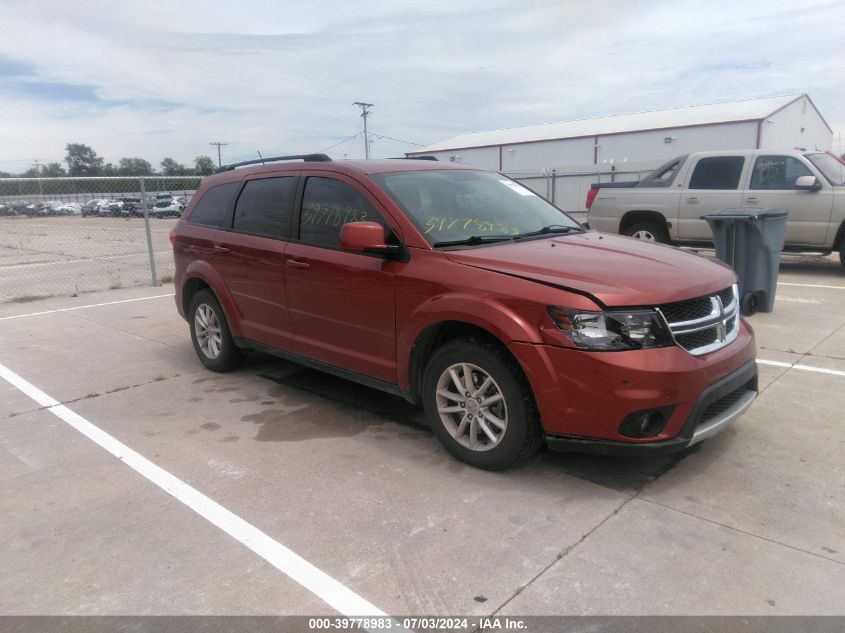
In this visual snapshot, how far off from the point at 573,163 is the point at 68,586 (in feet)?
126

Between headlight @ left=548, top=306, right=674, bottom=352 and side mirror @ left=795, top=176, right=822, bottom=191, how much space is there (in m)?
7.78

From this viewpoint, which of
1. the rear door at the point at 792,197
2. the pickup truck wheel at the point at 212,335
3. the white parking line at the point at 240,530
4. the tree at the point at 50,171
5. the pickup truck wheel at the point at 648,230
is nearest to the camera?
the white parking line at the point at 240,530

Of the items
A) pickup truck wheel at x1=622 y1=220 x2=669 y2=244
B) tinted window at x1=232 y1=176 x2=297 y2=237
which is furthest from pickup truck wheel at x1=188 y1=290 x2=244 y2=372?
pickup truck wheel at x1=622 y1=220 x2=669 y2=244

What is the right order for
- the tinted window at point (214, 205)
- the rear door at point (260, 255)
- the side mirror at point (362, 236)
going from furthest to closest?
1. the tinted window at point (214, 205)
2. the rear door at point (260, 255)
3. the side mirror at point (362, 236)

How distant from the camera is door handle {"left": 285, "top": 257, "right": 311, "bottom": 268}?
14.7 ft

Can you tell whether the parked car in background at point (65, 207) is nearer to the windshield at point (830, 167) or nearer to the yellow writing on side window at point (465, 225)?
the yellow writing on side window at point (465, 225)

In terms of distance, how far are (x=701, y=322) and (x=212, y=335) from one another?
4.08 m

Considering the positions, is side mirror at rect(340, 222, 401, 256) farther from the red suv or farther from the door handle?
the door handle

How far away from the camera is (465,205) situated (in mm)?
4316

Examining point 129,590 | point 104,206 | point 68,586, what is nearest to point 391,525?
point 129,590

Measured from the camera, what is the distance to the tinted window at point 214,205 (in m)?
5.42

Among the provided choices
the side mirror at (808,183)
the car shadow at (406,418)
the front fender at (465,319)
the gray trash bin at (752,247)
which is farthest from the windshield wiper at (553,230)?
the side mirror at (808,183)

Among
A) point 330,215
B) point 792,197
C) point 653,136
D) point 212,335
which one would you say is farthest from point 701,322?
point 653,136

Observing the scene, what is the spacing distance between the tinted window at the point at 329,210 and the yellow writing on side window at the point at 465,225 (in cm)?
32
